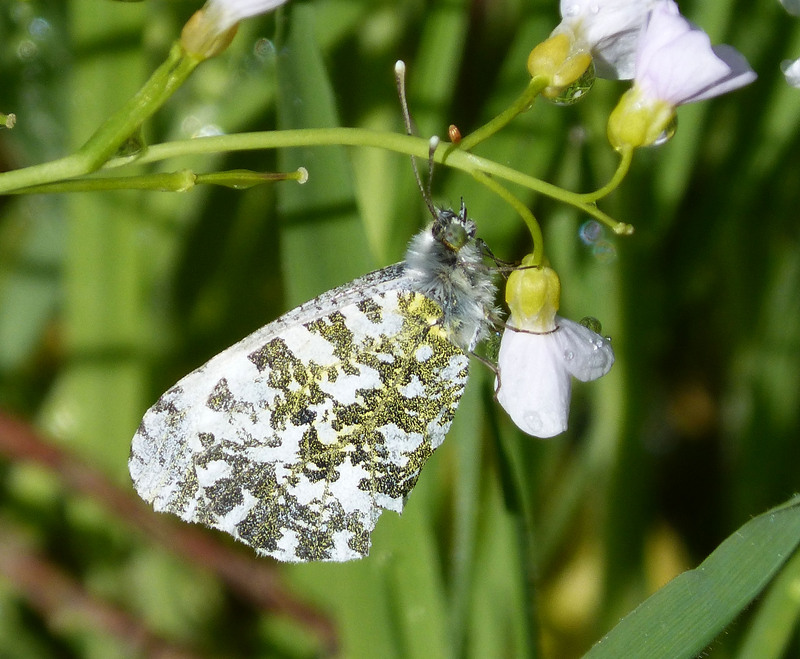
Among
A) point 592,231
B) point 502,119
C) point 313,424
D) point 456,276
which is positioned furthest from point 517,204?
point 592,231

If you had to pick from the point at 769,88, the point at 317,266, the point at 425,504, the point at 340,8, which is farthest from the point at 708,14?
the point at 425,504

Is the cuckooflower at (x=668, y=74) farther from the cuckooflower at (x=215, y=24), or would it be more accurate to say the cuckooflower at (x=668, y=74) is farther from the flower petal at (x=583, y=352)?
the cuckooflower at (x=215, y=24)

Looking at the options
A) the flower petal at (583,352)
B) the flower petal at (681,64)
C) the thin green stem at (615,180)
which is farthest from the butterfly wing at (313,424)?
the flower petal at (681,64)

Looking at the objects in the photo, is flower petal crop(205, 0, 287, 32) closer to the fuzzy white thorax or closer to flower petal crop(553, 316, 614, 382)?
the fuzzy white thorax

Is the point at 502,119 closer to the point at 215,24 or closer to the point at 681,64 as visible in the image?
the point at 681,64

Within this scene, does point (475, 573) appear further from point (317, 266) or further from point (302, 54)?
point (302, 54)
